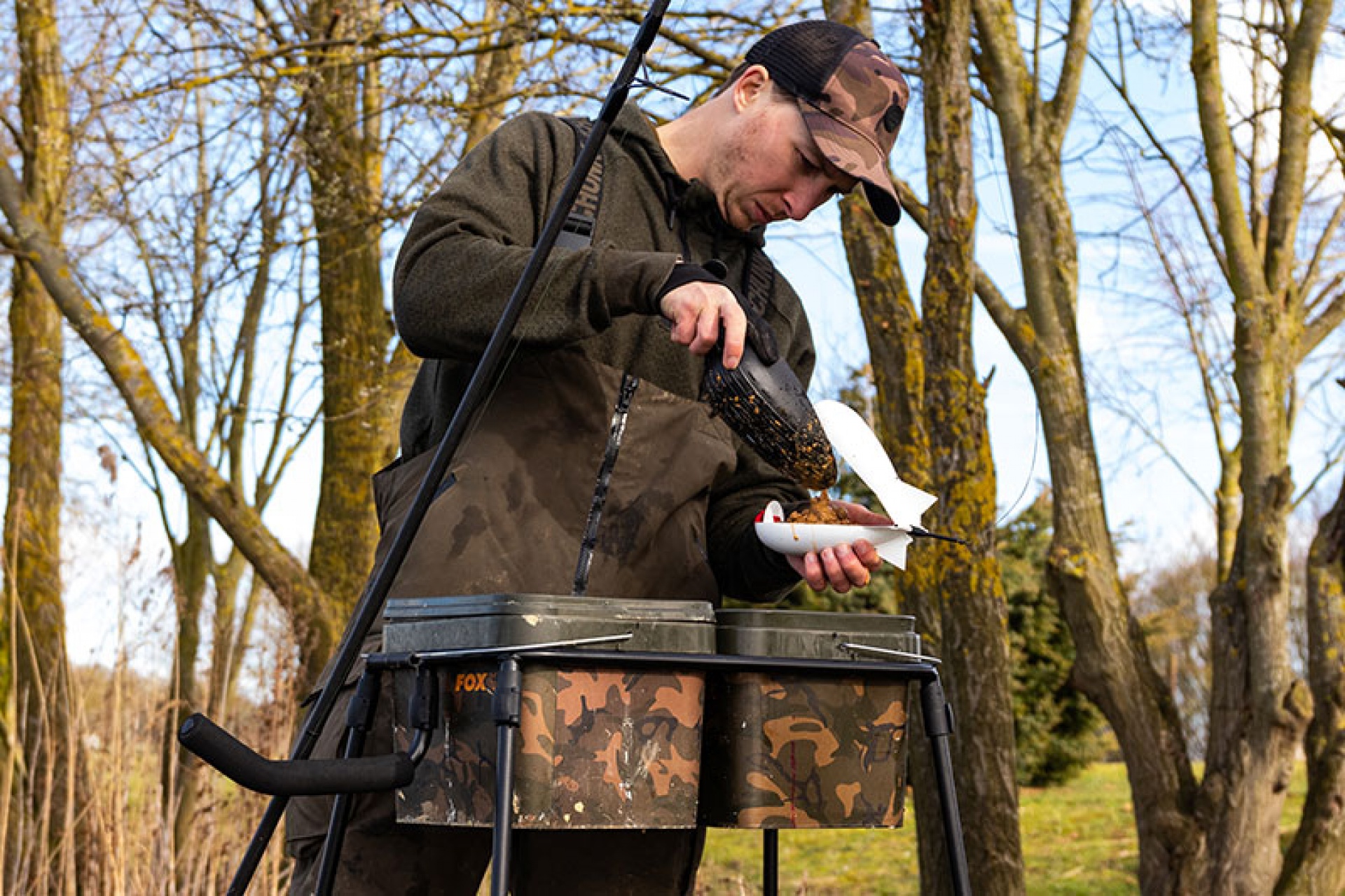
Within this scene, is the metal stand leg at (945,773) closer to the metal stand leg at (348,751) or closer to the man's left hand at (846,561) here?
the man's left hand at (846,561)

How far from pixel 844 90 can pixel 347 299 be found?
5116 millimetres

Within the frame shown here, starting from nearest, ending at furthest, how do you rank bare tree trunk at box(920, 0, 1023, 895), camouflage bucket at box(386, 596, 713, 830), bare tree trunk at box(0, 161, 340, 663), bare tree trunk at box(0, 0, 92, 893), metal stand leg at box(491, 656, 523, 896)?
1. metal stand leg at box(491, 656, 523, 896)
2. camouflage bucket at box(386, 596, 713, 830)
3. bare tree trunk at box(920, 0, 1023, 895)
4. bare tree trunk at box(0, 161, 340, 663)
5. bare tree trunk at box(0, 0, 92, 893)

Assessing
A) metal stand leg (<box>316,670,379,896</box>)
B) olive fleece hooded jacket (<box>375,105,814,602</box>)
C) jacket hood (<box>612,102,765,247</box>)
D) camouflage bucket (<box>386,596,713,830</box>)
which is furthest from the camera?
jacket hood (<box>612,102,765,247</box>)

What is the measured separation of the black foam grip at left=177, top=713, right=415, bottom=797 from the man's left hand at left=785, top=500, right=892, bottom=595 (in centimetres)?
70

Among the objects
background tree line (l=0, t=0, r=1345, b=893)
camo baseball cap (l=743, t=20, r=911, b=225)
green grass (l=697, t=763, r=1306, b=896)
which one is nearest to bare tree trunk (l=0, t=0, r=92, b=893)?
background tree line (l=0, t=0, r=1345, b=893)

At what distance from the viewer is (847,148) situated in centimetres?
217

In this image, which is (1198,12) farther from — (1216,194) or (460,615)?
(460,615)

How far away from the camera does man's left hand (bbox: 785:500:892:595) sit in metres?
1.99

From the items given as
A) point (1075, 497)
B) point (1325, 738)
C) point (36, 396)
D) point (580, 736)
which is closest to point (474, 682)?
point (580, 736)

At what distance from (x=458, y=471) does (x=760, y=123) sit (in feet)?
2.42

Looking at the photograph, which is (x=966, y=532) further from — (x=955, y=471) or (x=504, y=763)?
(x=504, y=763)

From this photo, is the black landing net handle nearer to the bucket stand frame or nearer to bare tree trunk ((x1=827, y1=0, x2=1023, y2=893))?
the bucket stand frame

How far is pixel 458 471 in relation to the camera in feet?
6.75

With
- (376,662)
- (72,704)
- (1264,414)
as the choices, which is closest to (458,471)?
(376,662)
